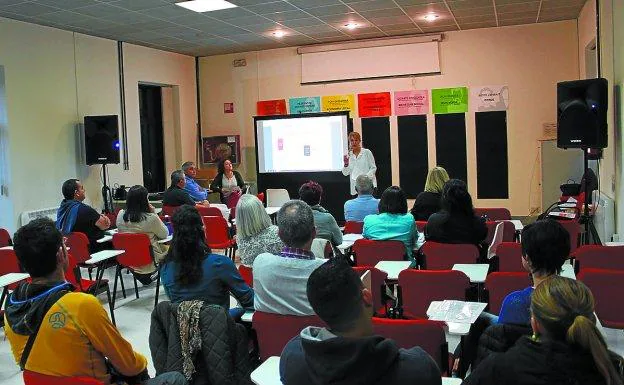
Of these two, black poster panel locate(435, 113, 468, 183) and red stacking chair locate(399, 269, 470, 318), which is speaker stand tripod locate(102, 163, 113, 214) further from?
red stacking chair locate(399, 269, 470, 318)

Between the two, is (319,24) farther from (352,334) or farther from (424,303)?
(352,334)

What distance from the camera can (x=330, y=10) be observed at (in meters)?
8.22

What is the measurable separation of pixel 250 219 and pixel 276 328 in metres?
1.12

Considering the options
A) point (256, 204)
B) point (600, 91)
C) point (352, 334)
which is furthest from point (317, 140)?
point (352, 334)

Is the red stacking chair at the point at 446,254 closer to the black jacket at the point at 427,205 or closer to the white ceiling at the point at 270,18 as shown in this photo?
the black jacket at the point at 427,205

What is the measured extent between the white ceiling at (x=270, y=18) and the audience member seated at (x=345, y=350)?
631 cm

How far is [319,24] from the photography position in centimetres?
917

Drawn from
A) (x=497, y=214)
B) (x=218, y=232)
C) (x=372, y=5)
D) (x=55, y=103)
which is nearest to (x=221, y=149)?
(x=55, y=103)

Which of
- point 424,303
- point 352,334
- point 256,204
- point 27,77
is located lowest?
point 424,303

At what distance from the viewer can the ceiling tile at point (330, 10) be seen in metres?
8.05

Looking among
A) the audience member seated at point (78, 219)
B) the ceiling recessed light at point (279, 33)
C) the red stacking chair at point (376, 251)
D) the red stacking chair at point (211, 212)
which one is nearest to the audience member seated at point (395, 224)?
the red stacking chair at point (376, 251)

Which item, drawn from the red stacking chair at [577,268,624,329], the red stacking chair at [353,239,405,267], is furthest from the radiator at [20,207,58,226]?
the red stacking chair at [577,268,624,329]

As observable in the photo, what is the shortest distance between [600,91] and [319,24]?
14.5ft

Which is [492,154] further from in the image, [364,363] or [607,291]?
[364,363]
